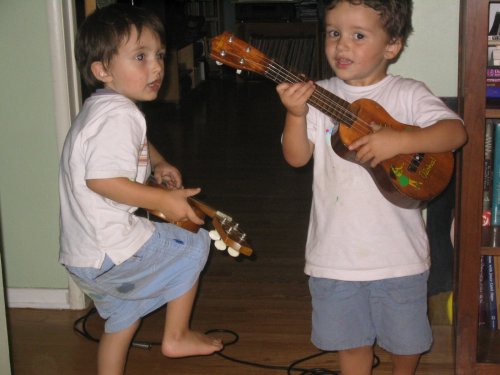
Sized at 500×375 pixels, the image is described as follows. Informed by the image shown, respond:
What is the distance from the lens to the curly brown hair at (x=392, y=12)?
163 cm

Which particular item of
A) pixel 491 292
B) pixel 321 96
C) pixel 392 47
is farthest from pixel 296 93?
pixel 491 292

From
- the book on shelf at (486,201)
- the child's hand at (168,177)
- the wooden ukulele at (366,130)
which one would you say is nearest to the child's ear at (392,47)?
the wooden ukulele at (366,130)

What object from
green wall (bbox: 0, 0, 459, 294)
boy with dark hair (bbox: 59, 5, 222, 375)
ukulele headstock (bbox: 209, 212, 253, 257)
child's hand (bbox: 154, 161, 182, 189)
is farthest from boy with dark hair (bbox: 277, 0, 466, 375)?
green wall (bbox: 0, 0, 459, 294)

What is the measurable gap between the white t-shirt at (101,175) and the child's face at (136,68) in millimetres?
44

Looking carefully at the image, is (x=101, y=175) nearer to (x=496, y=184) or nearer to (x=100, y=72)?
(x=100, y=72)

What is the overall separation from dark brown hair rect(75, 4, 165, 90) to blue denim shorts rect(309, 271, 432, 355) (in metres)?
0.72

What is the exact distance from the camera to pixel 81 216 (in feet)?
5.95

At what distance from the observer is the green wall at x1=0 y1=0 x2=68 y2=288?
8.02 ft

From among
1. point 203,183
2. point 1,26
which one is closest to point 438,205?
point 1,26

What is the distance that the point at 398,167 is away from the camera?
1687 millimetres

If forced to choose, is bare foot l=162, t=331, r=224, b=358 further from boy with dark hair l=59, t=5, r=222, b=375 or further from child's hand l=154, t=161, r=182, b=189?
child's hand l=154, t=161, r=182, b=189

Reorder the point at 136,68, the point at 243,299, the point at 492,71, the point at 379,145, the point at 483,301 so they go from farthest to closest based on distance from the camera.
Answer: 1. the point at 243,299
2. the point at 483,301
3. the point at 492,71
4. the point at 136,68
5. the point at 379,145

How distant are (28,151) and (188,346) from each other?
3.00 ft

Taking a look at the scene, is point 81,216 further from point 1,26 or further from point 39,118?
point 1,26
